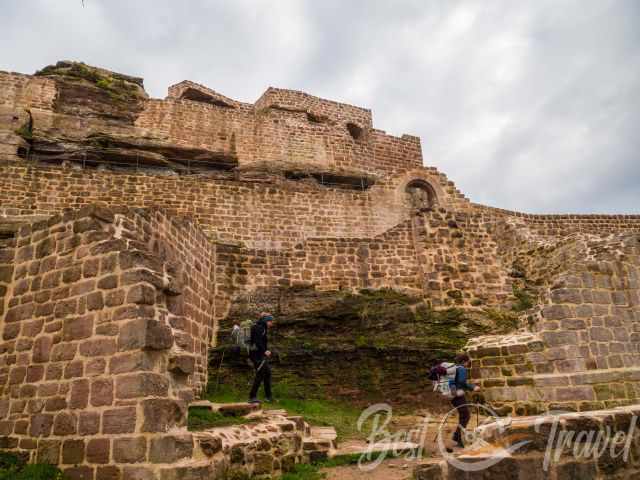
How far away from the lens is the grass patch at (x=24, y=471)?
5023 mm

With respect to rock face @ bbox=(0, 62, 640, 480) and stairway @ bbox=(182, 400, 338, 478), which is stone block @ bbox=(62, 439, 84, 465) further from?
stairway @ bbox=(182, 400, 338, 478)

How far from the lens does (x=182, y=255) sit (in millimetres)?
9781

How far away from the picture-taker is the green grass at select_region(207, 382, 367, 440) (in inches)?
342

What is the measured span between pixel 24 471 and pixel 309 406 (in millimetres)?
5291

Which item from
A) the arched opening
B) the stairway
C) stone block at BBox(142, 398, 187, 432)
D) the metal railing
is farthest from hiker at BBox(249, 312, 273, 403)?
the arched opening

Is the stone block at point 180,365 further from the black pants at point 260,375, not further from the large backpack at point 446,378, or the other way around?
the large backpack at point 446,378

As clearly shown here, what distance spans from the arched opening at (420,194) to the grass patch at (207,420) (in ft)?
47.4

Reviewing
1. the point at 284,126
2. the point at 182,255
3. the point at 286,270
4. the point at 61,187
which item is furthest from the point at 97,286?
the point at 284,126

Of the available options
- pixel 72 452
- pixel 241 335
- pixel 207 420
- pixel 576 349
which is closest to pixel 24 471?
pixel 72 452

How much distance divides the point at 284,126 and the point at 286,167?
2706 millimetres

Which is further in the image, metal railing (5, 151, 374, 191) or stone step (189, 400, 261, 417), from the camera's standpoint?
metal railing (5, 151, 374, 191)

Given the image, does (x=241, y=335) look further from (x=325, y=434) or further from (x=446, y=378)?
(x=446, y=378)

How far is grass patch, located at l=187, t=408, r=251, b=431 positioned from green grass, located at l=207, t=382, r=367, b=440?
1.74 m

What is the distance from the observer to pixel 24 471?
202 inches
